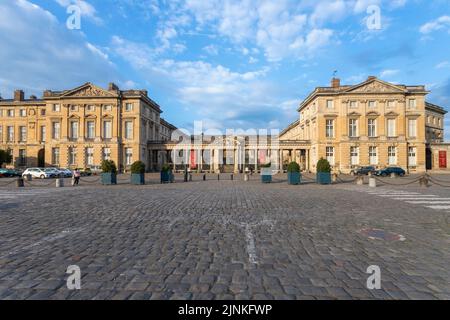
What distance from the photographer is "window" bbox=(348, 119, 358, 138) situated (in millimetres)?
45500

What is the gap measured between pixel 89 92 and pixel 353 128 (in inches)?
1992

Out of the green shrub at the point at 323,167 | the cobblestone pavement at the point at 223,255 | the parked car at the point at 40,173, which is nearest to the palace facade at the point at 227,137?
the parked car at the point at 40,173

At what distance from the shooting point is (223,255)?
4348 millimetres

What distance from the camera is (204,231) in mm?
5934

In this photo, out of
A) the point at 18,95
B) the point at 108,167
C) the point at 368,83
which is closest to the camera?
the point at 108,167

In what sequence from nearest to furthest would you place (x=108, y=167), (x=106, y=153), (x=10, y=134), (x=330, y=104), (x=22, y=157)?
(x=108, y=167) < (x=330, y=104) < (x=106, y=153) < (x=22, y=157) < (x=10, y=134)

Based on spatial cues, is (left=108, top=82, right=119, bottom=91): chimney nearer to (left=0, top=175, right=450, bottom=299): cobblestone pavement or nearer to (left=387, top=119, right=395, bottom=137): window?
(left=0, top=175, right=450, bottom=299): cobblestone pavement

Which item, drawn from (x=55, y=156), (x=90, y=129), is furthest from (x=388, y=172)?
(x=55, y=156)

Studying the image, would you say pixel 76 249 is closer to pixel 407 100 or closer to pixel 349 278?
pixel 349 278

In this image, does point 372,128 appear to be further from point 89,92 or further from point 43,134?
point 43,134

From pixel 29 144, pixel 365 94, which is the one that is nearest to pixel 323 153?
pixel 365 94

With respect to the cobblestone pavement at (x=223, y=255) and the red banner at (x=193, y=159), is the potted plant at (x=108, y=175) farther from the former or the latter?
the red banner at (x=193, y=159)

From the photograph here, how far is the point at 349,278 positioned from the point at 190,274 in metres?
2.22
